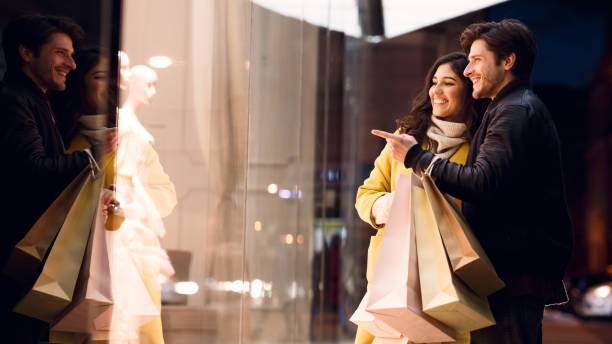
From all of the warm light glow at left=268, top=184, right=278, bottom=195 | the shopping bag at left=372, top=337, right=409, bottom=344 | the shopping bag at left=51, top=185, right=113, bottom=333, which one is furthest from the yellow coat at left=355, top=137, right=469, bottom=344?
the warm light glow at left=268, top=184, right=278, bottom=195

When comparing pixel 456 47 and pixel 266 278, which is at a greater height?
pixel 456 47

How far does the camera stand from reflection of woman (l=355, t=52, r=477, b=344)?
2.87m

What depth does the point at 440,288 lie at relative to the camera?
99.0 inches

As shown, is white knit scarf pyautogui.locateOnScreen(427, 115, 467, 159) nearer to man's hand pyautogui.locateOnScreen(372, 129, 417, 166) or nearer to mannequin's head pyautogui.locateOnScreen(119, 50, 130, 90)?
man's hand pyautogui.locateOnScreen(372, 129, 417, 166)

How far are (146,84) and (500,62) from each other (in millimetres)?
1191

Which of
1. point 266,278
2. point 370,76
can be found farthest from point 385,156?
point 370,76

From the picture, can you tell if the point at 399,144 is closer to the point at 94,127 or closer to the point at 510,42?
the point at 510,42

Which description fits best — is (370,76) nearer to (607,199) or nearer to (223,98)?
(607,199)

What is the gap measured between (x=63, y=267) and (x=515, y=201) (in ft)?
4.68

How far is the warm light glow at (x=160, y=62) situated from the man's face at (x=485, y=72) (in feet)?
3.33

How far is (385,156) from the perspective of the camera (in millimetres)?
3049

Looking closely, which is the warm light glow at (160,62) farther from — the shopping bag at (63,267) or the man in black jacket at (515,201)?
the man in black jacket at (515,201)

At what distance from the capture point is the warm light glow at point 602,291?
24.7ft

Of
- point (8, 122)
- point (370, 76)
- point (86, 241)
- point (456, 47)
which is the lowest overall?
point (86, 241)
